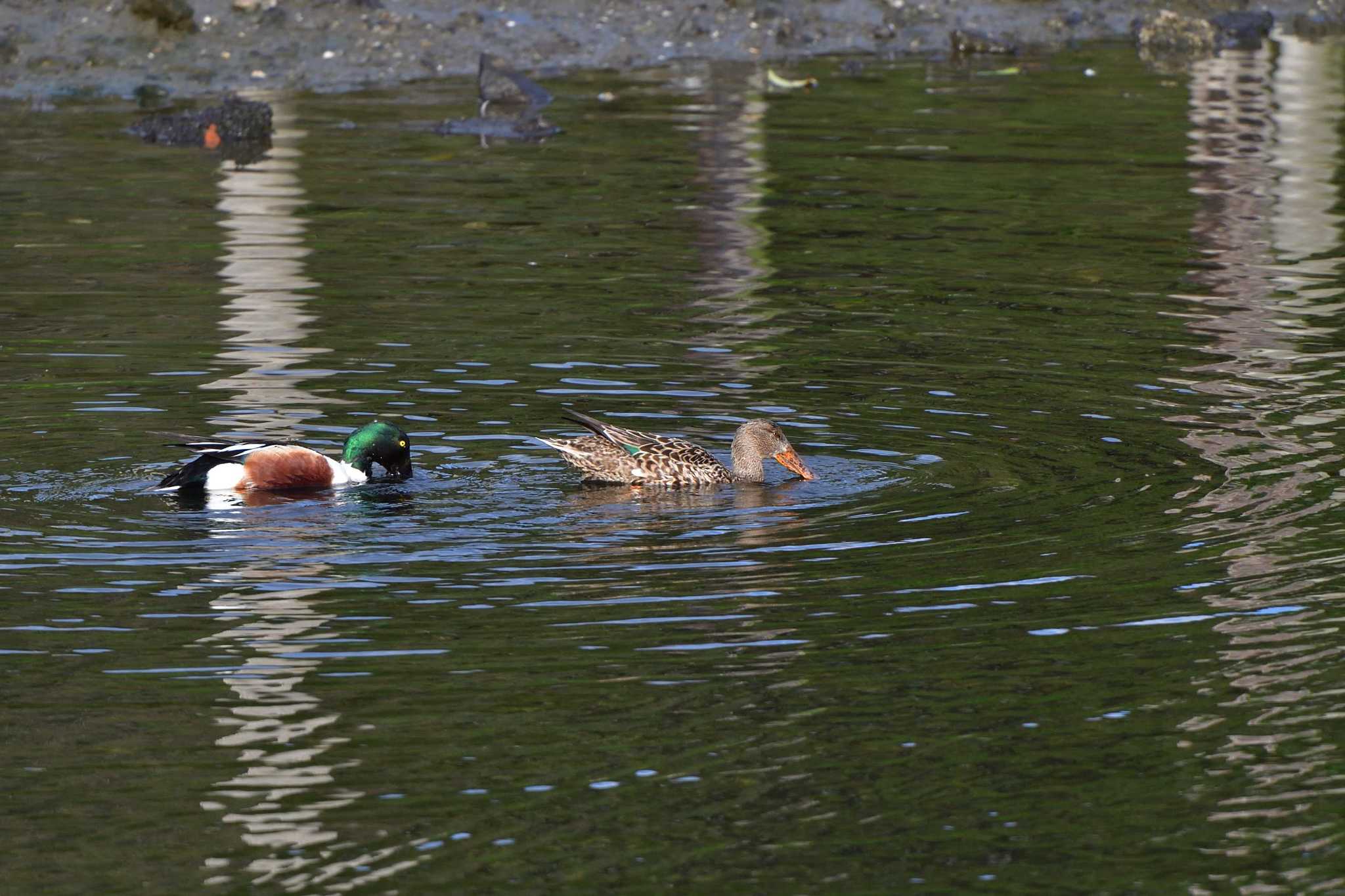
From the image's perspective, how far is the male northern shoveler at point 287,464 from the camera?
10617 mm

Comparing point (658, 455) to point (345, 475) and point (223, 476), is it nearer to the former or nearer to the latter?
point (345, 475)

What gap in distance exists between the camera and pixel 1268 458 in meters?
11.2

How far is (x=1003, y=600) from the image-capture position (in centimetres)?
890

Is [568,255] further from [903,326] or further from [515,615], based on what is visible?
[515,615]

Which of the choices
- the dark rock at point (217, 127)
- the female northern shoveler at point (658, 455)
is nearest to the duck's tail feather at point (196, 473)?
the female northern shoveler at point (658, 455)

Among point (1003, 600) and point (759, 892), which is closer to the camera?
point (759, 892)

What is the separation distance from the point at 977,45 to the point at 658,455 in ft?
63.3

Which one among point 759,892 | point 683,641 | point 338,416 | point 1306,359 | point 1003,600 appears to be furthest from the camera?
point 1306,359

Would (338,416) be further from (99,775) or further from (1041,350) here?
(99,775)

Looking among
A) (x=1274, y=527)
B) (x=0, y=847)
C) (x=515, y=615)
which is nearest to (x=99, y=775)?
(x=0, y=847)

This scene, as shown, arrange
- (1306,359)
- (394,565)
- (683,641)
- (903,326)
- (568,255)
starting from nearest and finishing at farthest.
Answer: (683,641)
(394,565)
(1306,359)
(903,326)
(568,255)

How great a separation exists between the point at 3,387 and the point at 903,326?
561cm

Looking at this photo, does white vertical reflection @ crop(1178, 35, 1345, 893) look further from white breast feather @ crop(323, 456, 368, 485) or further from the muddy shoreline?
the muddy shoreline

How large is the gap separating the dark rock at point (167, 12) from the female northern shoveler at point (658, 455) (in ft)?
51.1
